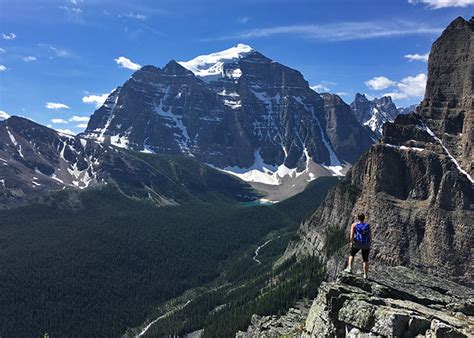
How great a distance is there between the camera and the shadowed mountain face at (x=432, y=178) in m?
109

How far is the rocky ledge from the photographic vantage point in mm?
27016

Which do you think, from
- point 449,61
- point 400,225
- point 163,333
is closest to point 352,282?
point 400,225

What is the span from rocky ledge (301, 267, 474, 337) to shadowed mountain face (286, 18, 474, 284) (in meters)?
74.6

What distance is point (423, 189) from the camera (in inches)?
4739

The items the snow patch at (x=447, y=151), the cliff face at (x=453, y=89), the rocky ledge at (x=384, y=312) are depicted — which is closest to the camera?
the rocky ledge at (x=384, y=312)

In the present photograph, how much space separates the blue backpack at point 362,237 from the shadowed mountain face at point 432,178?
79.3 metres

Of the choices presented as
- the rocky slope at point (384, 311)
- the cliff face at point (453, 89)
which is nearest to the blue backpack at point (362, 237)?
the rocky slope at point (384, 311)

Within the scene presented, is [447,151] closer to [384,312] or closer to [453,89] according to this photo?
[453,89]

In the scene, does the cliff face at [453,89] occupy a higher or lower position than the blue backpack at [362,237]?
higher

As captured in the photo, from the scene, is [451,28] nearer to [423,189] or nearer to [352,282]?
[423,189]

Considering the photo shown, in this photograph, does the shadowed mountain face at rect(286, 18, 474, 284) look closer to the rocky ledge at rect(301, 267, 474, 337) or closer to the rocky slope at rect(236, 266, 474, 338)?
the rocky slope at rect(236, 266, 474, 338)

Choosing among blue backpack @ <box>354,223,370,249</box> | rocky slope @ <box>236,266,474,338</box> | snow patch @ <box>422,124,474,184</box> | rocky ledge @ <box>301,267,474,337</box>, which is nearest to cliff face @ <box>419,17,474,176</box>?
snow patch @ <box>422,124,474,184</box>

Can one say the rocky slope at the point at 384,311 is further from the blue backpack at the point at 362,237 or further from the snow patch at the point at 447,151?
the snow patch at the point at 447,151

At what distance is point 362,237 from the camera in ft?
117
